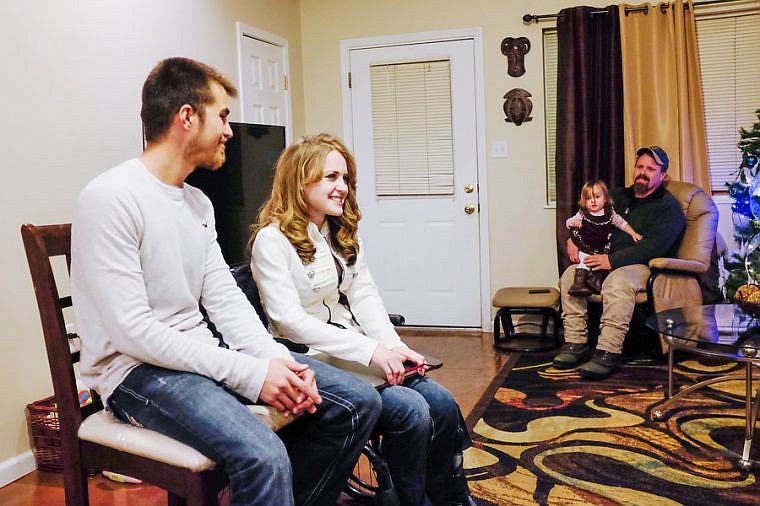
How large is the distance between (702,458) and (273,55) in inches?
145

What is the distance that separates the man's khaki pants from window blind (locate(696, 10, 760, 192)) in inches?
43.5

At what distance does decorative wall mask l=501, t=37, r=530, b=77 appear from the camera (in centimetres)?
509

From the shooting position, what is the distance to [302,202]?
89.4 inches

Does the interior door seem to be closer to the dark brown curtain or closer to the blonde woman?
the dark brown curtain

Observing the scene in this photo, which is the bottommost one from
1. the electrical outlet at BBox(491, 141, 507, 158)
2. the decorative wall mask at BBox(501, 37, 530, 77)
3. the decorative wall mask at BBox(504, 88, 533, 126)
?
the electrical outlet at BBox(491, 141, 507, 158)

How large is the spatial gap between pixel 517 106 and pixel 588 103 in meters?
0.47

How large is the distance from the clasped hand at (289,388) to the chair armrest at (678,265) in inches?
114

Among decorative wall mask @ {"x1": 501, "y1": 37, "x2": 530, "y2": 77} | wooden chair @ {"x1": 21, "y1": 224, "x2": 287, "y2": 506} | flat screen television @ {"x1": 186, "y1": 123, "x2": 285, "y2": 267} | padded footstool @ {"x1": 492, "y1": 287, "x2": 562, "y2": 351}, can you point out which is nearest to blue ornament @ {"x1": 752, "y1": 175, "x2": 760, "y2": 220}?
padded footstool @ {"x1": 492, "y1": 287, "x2": 562, "y2": 351}

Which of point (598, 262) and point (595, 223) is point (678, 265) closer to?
point (598, 262)

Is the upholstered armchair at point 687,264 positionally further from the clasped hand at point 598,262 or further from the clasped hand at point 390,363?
the clasped hand at point 390,363

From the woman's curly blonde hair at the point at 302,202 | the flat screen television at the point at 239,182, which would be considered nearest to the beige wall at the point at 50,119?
the flat screen television at the point at 239,182

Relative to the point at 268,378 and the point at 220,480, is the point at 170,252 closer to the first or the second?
Answer: the point at 268,378

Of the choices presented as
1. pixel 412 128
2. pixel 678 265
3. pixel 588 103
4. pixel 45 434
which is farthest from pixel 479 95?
pixel 45 434

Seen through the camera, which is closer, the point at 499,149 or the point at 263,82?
the point at 263,82
